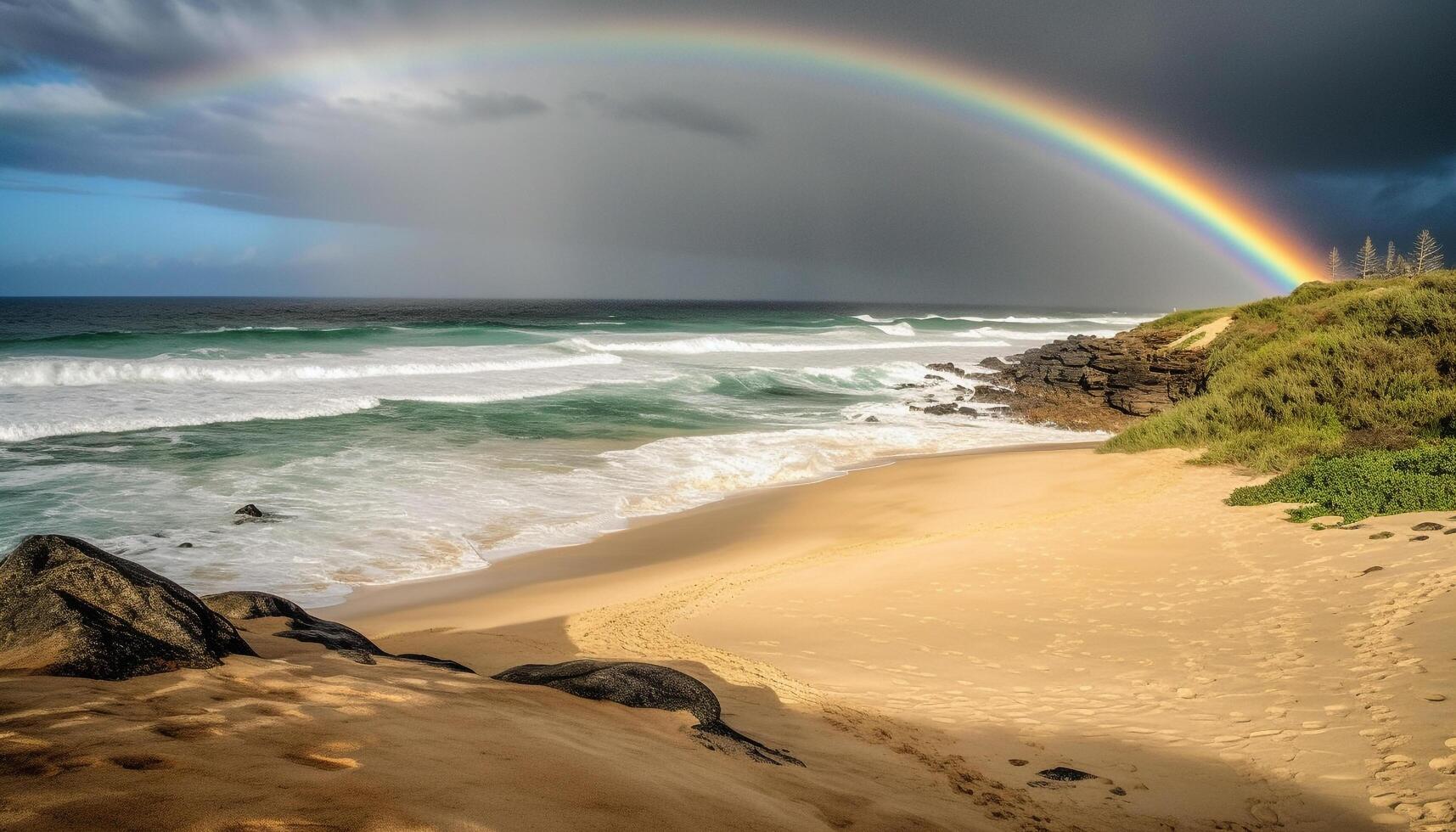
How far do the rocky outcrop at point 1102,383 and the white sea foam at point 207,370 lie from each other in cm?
2203

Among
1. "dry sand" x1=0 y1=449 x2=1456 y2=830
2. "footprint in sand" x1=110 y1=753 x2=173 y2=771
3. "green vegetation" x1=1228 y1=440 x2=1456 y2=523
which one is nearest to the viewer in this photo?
"footprint in sand" x1=110 y1=753 x2=173 y2=771

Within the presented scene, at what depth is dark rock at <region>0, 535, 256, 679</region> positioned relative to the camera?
3236 mm

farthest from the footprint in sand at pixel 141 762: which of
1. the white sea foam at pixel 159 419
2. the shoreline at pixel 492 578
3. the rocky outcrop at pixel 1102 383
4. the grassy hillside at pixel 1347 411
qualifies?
the rocky outcrop at pixel 1102 383

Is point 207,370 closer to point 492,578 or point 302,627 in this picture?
point 492,578

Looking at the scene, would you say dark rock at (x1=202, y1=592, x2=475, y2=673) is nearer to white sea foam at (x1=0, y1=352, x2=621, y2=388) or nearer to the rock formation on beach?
the rock formation on beach

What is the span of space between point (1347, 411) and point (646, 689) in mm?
14645

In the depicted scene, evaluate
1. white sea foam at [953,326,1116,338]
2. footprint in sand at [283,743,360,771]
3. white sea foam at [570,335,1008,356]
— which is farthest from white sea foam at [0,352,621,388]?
white sea foam at [953,326,1116,338]

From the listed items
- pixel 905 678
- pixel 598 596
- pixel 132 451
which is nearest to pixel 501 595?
pixel 598 596

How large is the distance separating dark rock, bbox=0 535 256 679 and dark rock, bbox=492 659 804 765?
164 cm

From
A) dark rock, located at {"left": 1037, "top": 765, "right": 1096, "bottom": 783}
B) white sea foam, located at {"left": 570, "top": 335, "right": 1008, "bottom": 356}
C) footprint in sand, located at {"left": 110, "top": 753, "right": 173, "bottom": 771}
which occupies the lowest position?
dark rock, located at {"left": 1037, "top": 765, "right": 1096, "bottom": 783}

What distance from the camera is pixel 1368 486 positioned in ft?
32.0

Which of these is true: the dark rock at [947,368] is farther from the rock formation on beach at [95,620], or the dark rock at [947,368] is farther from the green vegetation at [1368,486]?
the rock formation on beach at [95,620]

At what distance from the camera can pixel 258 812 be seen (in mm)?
2127

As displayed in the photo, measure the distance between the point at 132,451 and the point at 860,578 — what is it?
54.5 ft
